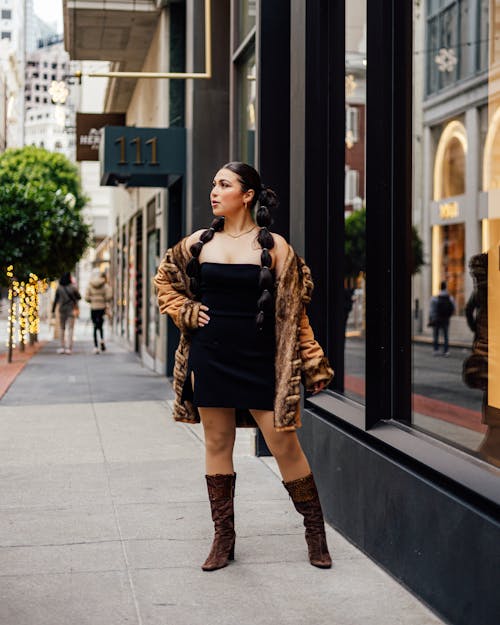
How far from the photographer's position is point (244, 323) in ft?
14.6

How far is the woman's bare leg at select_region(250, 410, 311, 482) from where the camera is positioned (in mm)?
4566

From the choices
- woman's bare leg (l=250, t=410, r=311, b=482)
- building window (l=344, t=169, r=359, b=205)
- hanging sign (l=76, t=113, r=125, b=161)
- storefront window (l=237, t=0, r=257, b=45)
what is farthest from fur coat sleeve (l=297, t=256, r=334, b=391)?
hanging sign (l=76, t=113, r=125, b=161)

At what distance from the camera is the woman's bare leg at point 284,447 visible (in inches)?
180

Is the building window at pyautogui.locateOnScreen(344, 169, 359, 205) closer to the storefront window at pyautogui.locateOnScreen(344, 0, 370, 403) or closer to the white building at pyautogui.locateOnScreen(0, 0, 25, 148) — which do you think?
the storefront window at pyautogui.locateOnScreen(344, 0, 370, 403)

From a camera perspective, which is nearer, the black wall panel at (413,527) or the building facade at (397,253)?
the black wall panel at (413,527)

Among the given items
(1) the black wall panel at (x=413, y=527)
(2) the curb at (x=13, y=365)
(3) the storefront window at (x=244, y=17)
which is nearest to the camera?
(1) the black wall panel at (x=413, y=527)

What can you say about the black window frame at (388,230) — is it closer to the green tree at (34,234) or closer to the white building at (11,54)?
the green tree at (34,234)

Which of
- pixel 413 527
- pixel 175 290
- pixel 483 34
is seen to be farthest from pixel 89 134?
pixel 413 527

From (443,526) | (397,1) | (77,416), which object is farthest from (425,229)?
(77,416)

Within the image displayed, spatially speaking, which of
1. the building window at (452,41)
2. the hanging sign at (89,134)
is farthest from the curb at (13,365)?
the building window at (452,41)

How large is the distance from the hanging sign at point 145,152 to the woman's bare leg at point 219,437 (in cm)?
914

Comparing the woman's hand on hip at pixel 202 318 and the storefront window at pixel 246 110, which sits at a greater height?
the storefront window at pixel 246 110

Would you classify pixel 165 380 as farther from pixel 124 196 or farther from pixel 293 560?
pixel 124 196

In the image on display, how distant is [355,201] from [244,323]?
198cm
